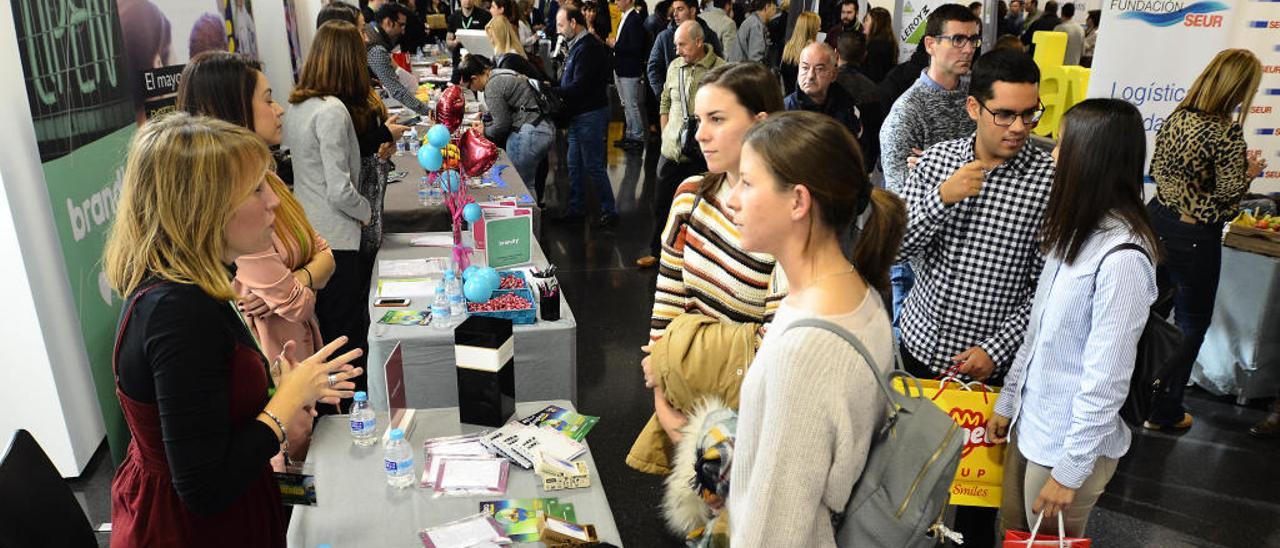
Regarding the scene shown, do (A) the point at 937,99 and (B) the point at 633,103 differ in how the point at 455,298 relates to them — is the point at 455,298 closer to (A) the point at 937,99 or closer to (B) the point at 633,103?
(A) the point at 937,99

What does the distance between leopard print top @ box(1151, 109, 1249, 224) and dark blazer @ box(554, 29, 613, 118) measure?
12.2 feet

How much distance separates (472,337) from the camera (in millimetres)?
2104

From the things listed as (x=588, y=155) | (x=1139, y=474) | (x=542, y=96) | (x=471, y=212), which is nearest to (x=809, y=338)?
(x=471, y=212)

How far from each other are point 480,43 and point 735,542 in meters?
8.10

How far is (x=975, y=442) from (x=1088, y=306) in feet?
1.89

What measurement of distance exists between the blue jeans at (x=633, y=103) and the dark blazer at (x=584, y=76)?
2578mm

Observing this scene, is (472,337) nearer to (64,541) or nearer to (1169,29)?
(64,541)

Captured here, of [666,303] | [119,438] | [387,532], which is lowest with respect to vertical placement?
[119,438]

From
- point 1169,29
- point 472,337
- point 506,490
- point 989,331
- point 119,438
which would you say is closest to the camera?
point 506,490

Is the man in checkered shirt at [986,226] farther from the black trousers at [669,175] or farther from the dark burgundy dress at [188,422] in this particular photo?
the black trousers at [669,175]

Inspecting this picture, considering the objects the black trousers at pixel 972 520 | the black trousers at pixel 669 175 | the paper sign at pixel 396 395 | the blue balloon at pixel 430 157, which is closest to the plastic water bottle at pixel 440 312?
the blue balloon at pixel 430 157

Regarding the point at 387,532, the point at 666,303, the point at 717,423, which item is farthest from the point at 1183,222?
the point at 387,532

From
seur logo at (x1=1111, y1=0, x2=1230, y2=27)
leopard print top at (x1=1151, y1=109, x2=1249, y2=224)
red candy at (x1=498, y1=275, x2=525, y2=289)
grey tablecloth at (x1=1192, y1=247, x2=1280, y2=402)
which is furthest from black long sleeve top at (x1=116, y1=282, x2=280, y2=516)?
seur logo at (x1=1111, y1=0, x2=1230, y2=27)

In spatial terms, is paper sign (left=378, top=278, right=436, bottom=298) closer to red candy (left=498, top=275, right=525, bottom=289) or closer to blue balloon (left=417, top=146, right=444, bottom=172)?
red candy (left=498, top=275, right=525, bottom=289)
